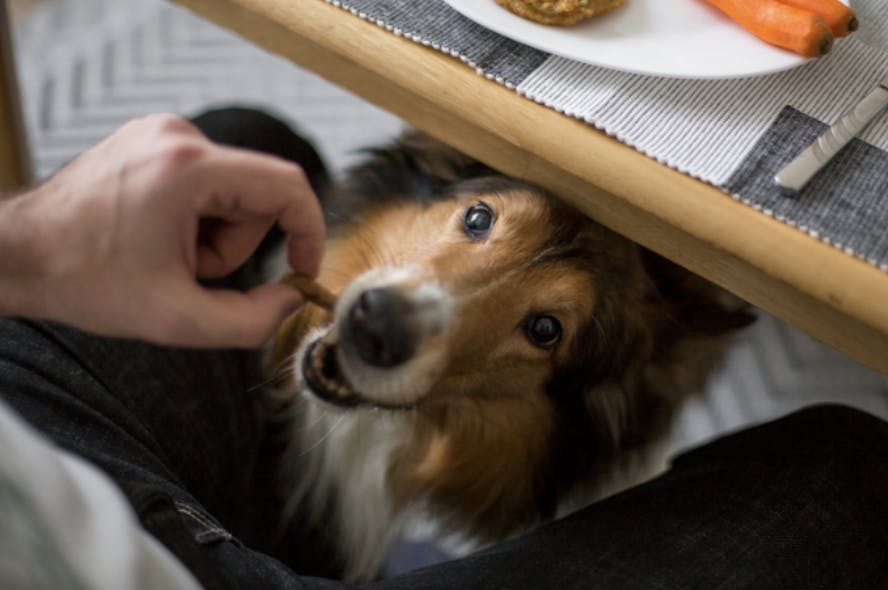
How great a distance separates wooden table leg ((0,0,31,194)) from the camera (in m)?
1.70

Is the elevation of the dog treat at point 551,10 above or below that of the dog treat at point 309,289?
above

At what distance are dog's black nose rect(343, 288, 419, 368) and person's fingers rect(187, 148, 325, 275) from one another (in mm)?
240

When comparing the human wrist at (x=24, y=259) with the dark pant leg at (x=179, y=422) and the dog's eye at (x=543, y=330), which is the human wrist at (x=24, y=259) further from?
the dog's eye at (x=543, y=330)

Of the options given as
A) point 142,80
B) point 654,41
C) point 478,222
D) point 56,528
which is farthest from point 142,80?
point 56,528

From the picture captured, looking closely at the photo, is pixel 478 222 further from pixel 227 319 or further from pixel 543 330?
pixel 227 319

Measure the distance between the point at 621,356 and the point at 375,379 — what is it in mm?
496

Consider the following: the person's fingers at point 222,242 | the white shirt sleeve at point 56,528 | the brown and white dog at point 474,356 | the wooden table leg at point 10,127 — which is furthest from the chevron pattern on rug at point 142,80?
the white shirt sleeve at point 56,528

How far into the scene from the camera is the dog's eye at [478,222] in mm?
1346

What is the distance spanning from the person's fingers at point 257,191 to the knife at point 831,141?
0.52 m

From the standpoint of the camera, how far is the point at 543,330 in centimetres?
139

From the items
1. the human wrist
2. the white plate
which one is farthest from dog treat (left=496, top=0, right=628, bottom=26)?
the human wrist

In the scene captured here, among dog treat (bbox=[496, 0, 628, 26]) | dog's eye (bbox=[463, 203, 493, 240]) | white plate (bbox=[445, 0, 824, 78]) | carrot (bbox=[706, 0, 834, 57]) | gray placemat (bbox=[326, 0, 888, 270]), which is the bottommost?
dog's eye (bbox=[463, 203, 493, 240])

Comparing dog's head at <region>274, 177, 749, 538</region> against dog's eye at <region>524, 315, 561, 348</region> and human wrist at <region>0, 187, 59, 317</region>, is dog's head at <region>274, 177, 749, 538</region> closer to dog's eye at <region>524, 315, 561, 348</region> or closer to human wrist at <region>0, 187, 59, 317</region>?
dog's eye at <region>524, 315, 561, 348</region>

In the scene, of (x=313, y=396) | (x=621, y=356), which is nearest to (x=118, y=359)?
(x=313, y=396)
